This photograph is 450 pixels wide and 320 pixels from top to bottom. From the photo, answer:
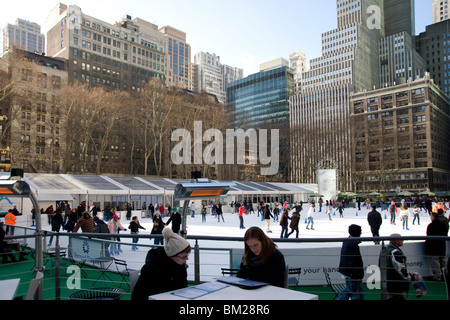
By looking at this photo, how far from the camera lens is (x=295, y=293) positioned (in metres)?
2.67

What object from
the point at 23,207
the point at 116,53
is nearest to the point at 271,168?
the point at 116,53

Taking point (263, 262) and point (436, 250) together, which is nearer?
point (263, 262)

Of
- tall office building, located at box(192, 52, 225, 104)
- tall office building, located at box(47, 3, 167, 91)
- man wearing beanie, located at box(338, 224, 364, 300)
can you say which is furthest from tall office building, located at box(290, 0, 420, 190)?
man wearing beanie, located at box(338, 224, 364, 300)

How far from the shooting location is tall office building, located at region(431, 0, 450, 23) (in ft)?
525

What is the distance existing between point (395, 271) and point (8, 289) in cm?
433

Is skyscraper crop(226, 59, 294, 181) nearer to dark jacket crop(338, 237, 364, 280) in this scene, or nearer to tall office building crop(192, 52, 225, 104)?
tall office building crop(192, 52, 225, 104)

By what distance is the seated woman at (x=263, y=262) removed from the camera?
11.8 ft

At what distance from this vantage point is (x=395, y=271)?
4.62m

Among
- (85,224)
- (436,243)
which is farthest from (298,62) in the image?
(436,243)

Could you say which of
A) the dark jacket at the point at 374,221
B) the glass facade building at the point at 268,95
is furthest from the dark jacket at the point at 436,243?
the glass facade building at the point at 268,95

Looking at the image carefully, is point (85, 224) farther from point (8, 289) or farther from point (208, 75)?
point (208, 75)

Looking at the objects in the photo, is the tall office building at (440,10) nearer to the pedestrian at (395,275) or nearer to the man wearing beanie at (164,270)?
the pedestrian at (395,275)
